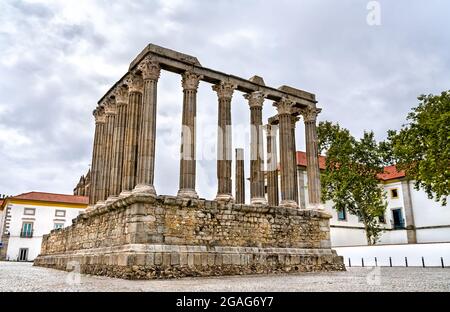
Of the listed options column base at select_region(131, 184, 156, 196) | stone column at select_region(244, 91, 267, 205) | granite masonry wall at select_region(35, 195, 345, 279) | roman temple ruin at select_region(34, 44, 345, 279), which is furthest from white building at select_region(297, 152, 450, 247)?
column base at select_region(131, 184, 156, 196)

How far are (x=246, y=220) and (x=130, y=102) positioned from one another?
7.04 metres

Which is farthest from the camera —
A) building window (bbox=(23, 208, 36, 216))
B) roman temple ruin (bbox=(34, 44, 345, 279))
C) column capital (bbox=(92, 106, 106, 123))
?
building window (bbox=(23, 208, 36, 216))

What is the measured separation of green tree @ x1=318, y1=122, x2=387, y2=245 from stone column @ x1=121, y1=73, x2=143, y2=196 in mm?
20853

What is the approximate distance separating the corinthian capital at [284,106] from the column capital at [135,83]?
6976 mm

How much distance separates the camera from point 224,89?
17.2 metres

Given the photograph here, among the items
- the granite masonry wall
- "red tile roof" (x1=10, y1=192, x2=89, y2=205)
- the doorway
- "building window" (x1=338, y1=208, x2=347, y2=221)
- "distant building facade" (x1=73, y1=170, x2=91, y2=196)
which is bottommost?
the doorway

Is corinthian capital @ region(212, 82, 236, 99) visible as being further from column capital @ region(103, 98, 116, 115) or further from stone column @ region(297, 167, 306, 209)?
stone column @ region(297, 167, 306, 209)

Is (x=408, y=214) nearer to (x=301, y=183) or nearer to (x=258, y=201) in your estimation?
(x=301, y=183)

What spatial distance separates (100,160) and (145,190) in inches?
291

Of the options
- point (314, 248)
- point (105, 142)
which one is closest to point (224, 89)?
point (105, 142)

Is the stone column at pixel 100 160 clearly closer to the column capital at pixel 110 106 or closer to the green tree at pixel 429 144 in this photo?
the column capital at pixel 110 106

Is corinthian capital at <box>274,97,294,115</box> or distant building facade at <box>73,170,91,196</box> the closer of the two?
corinthian capital at <box>274,97,294,115</box>

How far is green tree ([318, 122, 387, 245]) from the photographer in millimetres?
31844
